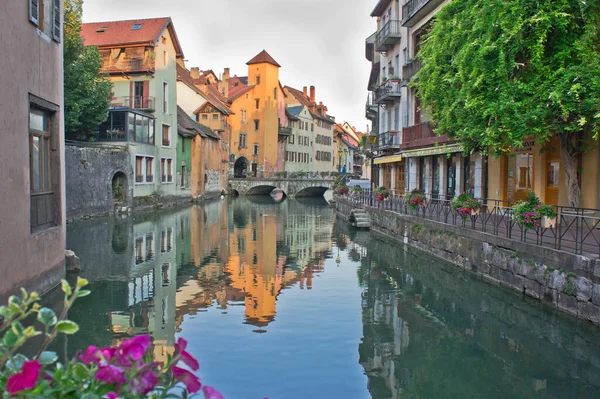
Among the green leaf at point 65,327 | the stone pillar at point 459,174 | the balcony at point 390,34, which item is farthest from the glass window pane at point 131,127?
the green leaf at point 65,327

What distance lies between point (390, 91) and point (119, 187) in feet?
56.5

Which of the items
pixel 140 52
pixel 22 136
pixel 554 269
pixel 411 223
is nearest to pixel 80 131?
pixel 140 52

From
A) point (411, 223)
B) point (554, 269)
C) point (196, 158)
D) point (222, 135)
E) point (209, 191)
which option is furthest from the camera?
point (222, 135)

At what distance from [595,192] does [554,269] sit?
633 centimetres

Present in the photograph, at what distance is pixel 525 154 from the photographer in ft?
66.3

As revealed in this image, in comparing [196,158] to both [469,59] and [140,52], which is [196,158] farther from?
[469,59]

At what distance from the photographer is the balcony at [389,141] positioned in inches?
1303

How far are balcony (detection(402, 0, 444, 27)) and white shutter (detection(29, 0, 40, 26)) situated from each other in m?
19.7

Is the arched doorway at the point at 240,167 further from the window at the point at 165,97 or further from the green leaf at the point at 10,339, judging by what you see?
the green leaf at the point at 10,339

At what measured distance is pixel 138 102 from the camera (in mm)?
39125

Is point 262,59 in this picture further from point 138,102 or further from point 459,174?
point 459,174

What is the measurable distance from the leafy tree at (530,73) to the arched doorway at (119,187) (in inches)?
883

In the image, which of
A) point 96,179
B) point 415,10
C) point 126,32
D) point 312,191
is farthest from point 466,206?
point 312,191

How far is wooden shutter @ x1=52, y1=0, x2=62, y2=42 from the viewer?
11.9 metres
